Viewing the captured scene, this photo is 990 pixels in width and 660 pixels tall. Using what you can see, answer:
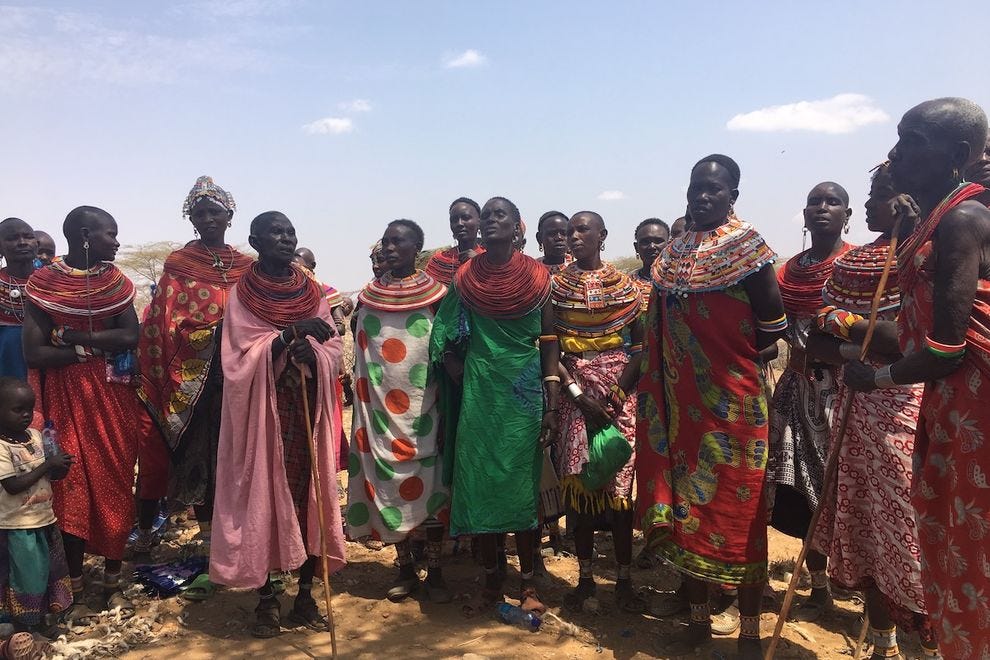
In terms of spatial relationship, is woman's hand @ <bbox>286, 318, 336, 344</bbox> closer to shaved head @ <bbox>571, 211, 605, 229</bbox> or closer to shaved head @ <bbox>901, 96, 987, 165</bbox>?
shaved head @ <bbox>571, 211, 605, 229</bbox>

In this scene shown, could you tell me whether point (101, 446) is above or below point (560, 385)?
below

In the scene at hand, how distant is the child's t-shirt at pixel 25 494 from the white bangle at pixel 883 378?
437 centimetres

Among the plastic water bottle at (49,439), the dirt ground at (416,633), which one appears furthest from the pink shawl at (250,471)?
the plastic water bottle at (49,439)

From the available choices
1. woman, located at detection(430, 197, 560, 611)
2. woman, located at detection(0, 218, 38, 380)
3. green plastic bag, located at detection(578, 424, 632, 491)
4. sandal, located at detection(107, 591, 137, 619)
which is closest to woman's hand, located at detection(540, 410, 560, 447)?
woman, located at detection(430, 197, 560, 611)

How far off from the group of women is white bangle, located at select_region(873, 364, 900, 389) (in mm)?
10

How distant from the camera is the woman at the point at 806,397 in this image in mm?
3824

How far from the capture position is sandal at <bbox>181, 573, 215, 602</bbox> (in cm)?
452

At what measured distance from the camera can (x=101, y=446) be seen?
441cm

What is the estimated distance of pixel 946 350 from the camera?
235 cm

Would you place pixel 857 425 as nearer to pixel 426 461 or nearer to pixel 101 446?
pixel 426 461

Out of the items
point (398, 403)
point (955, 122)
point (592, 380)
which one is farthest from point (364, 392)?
point (955, 122)

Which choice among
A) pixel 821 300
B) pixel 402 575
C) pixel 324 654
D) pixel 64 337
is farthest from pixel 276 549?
pixel 821 300

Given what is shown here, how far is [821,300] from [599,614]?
2410 mm

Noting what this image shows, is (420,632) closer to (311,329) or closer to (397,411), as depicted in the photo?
(397,411)
